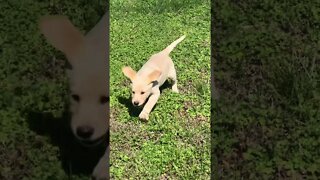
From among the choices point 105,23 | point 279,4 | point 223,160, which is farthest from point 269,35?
point 105,23

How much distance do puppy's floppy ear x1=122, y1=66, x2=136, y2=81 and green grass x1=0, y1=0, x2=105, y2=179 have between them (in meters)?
0.74

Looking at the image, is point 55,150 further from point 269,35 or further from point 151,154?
point 269,35

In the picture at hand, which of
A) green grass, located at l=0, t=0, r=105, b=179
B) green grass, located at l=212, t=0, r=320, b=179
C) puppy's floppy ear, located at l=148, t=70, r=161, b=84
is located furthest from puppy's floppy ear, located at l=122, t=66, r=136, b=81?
green grass, located at l=212, t=0, r=320, b=179

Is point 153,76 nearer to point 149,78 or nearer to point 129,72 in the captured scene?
point 149,78

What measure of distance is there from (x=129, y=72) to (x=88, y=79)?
30 centimetres

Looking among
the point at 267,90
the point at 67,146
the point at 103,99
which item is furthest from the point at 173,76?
the point at 267,90

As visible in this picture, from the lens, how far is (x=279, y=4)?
653cm

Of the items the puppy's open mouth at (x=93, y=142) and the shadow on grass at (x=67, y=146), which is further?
the shadow on grass at (x=67, y=146)

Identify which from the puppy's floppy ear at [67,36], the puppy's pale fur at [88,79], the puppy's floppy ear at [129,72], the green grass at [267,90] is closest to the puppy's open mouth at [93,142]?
the puppy's pale fur at [88,79]

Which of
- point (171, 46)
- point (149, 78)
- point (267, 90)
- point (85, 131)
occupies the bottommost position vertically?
point (267, 90)

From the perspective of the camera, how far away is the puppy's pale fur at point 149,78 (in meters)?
4.59

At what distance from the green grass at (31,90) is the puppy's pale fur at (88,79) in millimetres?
419

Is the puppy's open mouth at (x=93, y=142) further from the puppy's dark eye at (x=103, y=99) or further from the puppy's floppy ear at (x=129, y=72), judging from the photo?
the puppy's floppy ear at (x=129, y=72)

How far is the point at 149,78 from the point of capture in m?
4.59
